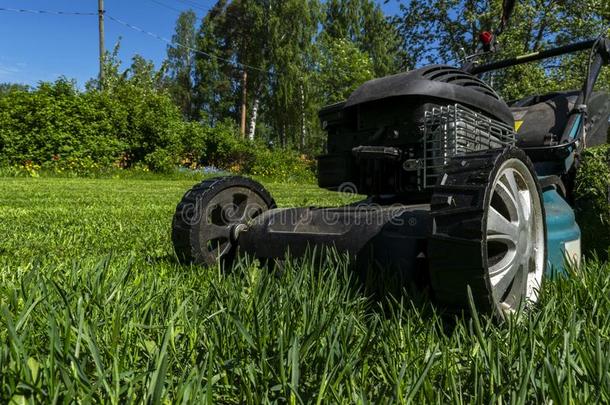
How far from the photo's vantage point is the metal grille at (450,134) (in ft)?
6.68

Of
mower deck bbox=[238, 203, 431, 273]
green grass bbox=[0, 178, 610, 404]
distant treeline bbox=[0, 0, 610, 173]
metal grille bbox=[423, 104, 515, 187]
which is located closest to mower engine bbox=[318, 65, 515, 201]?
metal grille bbox=[423, 104, 515, 187]

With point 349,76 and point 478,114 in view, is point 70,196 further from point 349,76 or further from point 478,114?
point 349,76

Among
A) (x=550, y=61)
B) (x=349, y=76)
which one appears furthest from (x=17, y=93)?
(x=550, y=61)

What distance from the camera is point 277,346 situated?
4.32ft

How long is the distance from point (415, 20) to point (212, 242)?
57.6 ft

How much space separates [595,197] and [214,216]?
7.70 ft

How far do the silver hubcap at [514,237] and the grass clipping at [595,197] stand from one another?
4.59 ft

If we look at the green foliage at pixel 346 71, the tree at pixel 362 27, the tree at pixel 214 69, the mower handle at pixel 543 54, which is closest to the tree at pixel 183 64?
the tree at pixel 214 69

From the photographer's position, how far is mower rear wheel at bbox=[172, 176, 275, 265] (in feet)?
7.98

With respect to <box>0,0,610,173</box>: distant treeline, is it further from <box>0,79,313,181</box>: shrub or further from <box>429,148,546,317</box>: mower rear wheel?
<box>429,148,546,317</box>: mower rear wheel

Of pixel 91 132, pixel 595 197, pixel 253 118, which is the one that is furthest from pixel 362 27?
pixel 595 197

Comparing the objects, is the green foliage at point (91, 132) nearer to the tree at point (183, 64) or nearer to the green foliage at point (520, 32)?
the green foliage at point (520, 32)

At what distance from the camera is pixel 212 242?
260 centimetres

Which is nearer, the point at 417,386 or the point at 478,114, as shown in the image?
the point at 417,386
